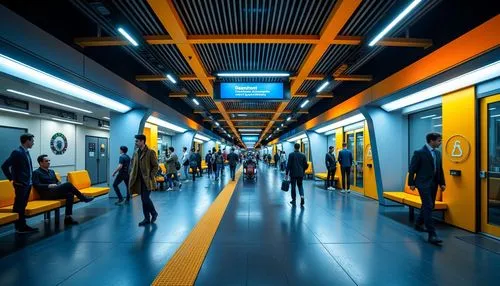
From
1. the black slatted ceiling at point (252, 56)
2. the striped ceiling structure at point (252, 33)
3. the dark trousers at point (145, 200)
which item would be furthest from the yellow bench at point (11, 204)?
the black slatted ceiling at point (252, 56)

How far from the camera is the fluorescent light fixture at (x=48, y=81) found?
3.87 m

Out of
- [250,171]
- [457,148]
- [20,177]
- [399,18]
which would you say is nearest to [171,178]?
[250,171]

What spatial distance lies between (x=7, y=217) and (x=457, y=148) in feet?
24.3

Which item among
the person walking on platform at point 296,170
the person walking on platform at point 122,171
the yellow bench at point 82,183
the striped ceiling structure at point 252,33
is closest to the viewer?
the striped ceiling structure at point 252,33

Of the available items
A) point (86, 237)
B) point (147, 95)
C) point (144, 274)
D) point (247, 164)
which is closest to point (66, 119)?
point (147, 95)

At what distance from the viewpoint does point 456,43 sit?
4.07m

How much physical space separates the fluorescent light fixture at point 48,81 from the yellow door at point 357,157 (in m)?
7.74

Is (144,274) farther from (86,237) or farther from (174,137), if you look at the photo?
(174,137)

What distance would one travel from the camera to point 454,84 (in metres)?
4.84

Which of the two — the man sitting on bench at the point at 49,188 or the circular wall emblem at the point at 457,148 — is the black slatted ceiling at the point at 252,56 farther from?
the man sitting on bench at the point at 49,188

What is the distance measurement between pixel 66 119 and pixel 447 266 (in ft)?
36.2

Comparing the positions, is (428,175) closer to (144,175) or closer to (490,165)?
(490,165)

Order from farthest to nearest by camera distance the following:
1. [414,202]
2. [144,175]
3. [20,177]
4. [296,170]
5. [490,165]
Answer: [296,170]
[414,202]
[144,175]
[490,165]
[20,177]

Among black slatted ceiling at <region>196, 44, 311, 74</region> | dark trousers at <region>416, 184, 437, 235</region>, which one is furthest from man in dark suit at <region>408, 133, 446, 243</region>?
black slatted ceiling at <region>196, 44, 311, 74</region>
